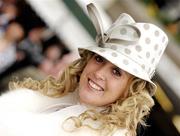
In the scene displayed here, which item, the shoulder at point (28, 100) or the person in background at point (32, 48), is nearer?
the shoulder at point (28, 100)

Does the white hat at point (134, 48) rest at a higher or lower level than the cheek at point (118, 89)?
higher

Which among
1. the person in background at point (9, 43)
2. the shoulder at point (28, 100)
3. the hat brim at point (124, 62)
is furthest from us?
the person in background at point (9, 43)

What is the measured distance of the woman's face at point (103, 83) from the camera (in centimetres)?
127

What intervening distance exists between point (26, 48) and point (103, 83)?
1.31 m

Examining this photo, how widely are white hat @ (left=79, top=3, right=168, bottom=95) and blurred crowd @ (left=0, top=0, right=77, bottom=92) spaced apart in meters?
1.15

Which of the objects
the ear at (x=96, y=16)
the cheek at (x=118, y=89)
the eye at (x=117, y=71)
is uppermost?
the ear at (x=96, y=16)

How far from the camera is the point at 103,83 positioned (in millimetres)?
1270

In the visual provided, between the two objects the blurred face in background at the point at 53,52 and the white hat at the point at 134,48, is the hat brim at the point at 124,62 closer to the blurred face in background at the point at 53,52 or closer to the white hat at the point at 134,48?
the white hat at the point at 134,48

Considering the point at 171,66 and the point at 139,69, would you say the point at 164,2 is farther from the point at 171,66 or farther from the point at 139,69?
the point at 139,69

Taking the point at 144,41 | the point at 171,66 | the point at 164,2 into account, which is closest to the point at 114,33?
the point at 144,41

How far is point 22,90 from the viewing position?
1.44m

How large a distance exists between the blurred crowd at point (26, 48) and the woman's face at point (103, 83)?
1.13m

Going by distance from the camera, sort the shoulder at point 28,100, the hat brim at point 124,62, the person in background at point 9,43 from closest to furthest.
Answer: the hat brim at point 124,62 < the shoulder at point 28,100 < the person in background at point 9,43

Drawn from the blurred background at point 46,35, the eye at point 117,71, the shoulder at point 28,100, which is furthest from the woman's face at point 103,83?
the blurred background at point 46,35
